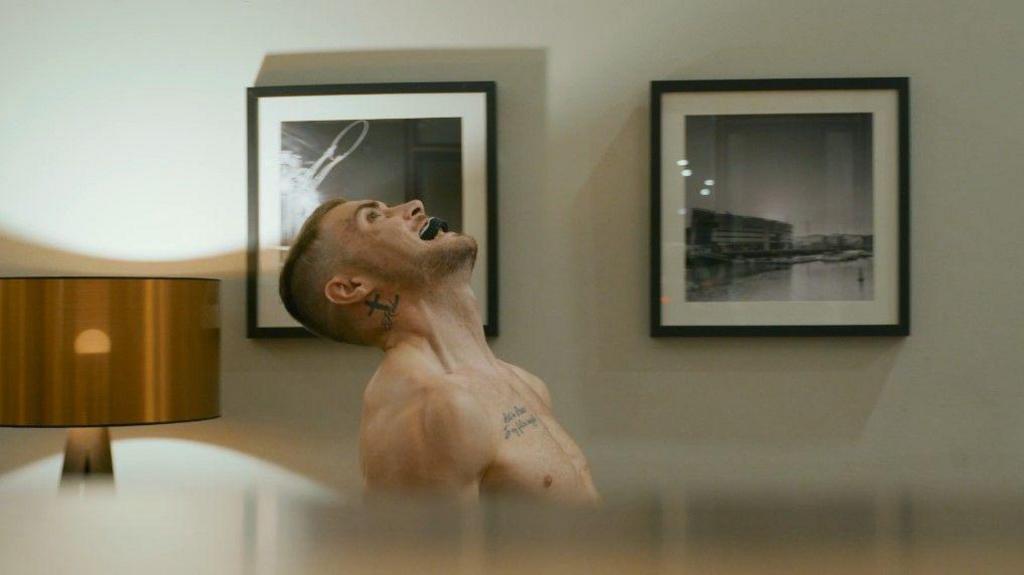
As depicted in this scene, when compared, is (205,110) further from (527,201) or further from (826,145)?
(826,145)

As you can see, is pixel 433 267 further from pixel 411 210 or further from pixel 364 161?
pixel 364 161

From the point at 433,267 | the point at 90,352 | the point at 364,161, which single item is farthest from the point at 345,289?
the point at 364,161

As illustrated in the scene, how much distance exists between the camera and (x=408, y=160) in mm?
3045

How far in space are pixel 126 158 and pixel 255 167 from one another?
38cm

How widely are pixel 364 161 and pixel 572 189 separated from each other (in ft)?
1.87

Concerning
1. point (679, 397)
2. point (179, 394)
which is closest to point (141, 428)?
point (179, 394)

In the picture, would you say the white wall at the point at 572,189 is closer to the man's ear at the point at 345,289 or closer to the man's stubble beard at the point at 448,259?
the man's stubble beard at the point at 448,259

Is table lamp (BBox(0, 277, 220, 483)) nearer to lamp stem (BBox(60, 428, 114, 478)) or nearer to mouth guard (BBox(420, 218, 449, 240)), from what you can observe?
lamp stem (BBox(60, 428, 114, 478))

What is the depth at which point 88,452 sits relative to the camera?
266cm

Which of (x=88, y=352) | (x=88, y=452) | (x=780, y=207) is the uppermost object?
(x=780, y=207)

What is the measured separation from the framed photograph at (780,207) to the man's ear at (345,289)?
1292 millimetres

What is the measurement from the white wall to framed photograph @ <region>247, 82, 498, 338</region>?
0.06 m

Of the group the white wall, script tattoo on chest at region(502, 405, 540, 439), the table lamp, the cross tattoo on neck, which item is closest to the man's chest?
script tattoo on chest at region(502, 405, 540, 439)

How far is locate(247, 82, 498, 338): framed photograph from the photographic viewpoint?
3010 mm
